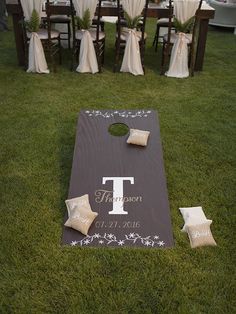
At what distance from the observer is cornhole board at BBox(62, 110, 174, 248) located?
2164 mm

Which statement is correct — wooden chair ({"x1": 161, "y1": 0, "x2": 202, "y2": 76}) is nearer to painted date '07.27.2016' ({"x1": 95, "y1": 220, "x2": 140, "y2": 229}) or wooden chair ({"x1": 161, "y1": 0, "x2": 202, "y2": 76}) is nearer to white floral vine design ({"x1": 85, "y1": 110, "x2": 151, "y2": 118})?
white floral vine design ({"x1": 85, "y1": 110, "x2": 151, "y2": 118})

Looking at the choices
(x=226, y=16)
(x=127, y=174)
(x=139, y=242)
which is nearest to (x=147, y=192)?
(x=127, y=174)

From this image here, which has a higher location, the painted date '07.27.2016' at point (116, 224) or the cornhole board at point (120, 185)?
the cornhole board at point (120, 185)

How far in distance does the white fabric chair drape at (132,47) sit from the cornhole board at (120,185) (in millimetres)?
1804

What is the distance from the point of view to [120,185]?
2439 mm

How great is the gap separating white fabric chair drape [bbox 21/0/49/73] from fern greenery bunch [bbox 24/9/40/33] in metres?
0.04

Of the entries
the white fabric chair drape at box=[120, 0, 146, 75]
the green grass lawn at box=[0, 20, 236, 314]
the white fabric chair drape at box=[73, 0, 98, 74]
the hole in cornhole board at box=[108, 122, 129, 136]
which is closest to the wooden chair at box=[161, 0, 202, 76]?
the green grass lawn at box=[0, 20, 236, 314]

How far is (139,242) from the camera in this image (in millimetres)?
2139

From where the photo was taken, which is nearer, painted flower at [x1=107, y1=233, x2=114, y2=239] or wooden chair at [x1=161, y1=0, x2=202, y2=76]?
painted flower at [x1=107, y1=233, x2=114, y2=239]

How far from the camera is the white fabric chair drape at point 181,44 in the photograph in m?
4.16

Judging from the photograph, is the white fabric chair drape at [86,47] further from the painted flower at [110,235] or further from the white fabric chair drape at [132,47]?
the painted flower at [110,235]

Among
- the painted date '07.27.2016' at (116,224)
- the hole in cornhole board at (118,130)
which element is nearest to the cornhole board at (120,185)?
the painted date '07.27.2016' at (116,224)

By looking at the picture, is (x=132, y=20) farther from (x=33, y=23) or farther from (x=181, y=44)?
(x=33, y=23)

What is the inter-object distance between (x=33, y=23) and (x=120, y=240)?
3218 mm
